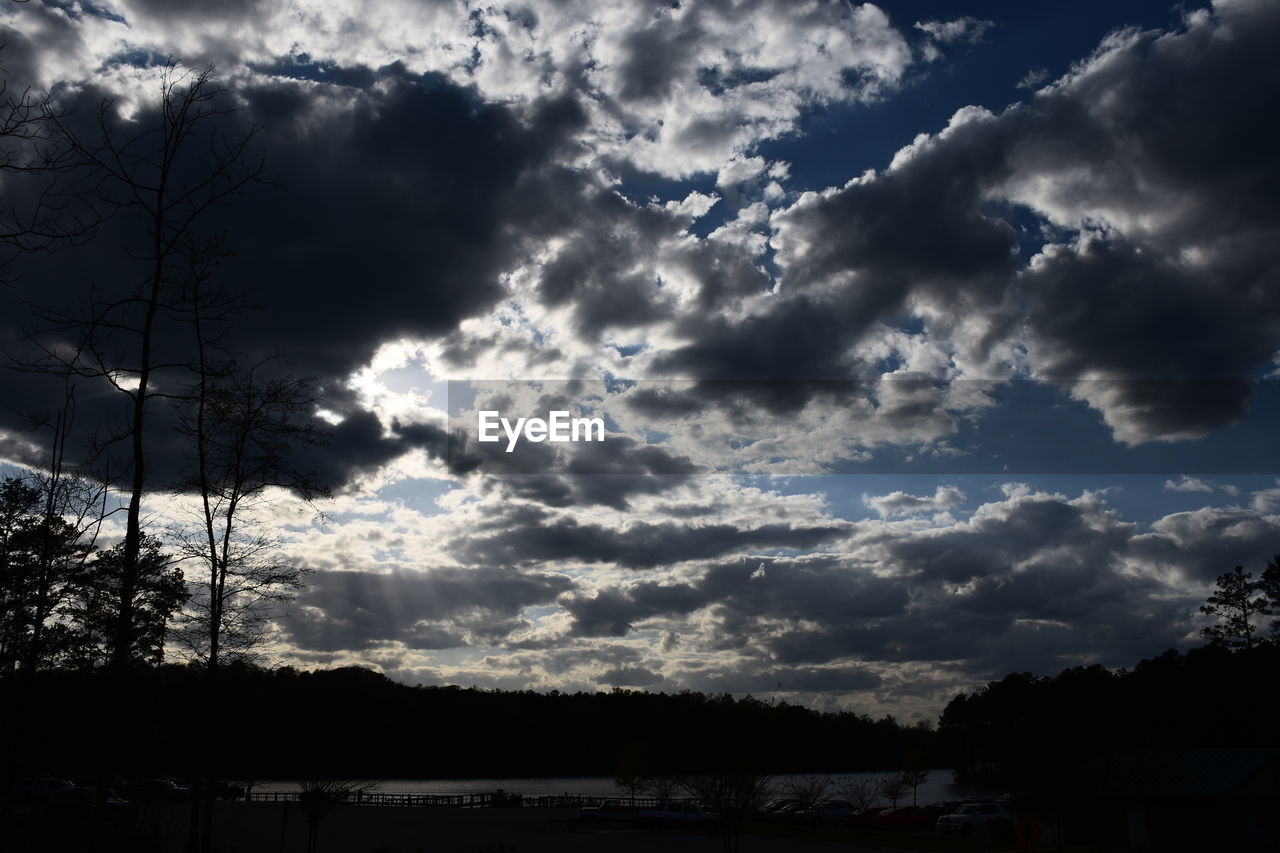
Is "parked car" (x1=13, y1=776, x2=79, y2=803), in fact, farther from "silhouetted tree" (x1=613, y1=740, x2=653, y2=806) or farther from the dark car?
"silhouetted tree" (x1=613, y1=740, x2=653, y2=806)

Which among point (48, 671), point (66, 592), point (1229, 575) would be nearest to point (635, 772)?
point (1229, 575)

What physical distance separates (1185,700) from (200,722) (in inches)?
4238

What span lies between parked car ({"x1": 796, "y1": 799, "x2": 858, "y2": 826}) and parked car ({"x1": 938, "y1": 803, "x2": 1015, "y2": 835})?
9.79 meters

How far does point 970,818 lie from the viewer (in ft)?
169

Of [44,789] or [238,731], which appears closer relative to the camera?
[238,731]

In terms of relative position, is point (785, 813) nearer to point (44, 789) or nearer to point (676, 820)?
point (676, 820)

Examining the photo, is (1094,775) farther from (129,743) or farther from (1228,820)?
(129,743)

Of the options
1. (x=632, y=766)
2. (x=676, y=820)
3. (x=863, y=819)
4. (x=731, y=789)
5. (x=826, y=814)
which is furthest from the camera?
(x=632, y=766)

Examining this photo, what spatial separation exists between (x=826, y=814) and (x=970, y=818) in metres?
12.8

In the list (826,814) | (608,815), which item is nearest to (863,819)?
(826,814)

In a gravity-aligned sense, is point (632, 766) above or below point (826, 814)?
above

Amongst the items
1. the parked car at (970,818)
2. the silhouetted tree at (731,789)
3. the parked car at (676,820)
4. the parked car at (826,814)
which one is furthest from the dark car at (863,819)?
the silhouetted tree at (731,789)

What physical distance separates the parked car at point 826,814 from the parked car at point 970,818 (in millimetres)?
9789

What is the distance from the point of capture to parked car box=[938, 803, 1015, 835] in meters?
50.2
